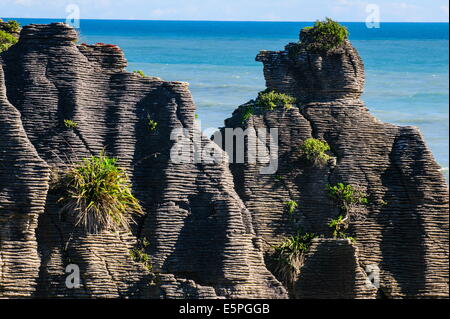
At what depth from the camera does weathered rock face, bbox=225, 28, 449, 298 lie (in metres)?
23.5

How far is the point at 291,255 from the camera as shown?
75.0 feet

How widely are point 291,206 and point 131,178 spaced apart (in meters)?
4.35

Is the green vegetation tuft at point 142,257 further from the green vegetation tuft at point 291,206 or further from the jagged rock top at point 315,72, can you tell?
the jagged rock top at point 315,72

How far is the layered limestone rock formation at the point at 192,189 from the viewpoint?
2152 cm

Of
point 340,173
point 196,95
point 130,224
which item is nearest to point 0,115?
point 130,224

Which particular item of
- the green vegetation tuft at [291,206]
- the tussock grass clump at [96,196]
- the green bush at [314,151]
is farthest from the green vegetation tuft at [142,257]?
the green bush at [314,151]

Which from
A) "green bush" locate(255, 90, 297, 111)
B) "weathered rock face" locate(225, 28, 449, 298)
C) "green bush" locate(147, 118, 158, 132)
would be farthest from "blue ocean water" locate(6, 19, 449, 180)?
"green bush" locate(147, 118, 158, 132)

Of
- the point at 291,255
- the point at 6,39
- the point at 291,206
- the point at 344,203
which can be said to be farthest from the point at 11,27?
the point at 344,203

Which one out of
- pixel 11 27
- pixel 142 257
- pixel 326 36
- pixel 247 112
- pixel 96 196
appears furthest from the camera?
pixel 11 27

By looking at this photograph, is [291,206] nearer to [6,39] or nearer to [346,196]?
[346,196]

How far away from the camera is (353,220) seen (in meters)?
23.7

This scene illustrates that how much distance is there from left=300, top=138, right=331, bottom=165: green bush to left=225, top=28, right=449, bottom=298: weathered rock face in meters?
0.19

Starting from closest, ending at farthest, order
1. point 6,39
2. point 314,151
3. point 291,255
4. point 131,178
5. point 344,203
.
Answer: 1. point 131,178
2. point 291,255
3. point 344,203
4. point 314,151
5. point 6,39

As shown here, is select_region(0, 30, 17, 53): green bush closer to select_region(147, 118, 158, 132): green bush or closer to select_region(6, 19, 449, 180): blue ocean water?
select_region(147, 118, 158, 132): green bush
